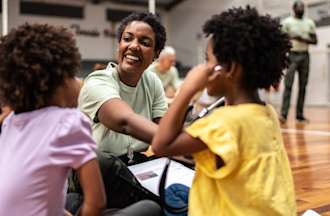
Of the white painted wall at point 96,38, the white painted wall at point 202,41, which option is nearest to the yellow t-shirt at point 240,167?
the white painted wall at point 202,41

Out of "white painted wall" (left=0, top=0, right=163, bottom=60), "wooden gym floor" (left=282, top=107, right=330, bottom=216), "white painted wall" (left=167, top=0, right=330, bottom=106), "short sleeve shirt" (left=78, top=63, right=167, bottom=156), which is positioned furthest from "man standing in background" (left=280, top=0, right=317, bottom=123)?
"white painted wall" (left=0, top=0, right=163, bottom=60)

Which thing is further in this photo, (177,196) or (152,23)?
(152,23)

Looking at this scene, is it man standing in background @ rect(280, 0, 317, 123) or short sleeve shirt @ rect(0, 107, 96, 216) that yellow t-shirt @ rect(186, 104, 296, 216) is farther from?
man standing in background @ rect(280, 0, 317, 123)

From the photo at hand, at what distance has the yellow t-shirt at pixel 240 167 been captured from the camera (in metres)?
0.79

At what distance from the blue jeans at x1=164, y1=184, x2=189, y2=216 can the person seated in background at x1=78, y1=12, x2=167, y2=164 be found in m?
0.16

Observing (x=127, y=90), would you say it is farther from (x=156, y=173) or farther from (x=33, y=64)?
(x=33, y=64)

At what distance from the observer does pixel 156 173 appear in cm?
118

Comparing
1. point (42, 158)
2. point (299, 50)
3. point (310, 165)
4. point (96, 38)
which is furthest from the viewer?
point (96, 38)

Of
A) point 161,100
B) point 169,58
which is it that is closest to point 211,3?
point 169,58

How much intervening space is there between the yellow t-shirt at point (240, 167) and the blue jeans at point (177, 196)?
24 cm

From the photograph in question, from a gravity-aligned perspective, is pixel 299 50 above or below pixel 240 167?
above

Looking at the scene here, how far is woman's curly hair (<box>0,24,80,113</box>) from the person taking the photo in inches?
31.4

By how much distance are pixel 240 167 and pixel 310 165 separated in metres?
1.54

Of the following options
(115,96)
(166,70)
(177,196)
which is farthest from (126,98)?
(166,70)
